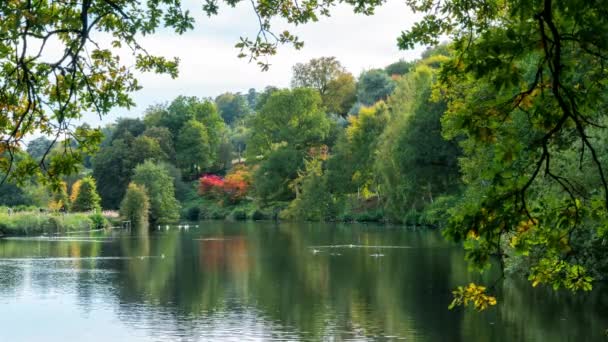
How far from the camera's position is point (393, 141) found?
48.8m

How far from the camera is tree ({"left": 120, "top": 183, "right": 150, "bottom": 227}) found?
58156 mm

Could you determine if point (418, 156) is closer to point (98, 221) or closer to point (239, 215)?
point (98, 221)

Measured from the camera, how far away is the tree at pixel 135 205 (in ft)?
191

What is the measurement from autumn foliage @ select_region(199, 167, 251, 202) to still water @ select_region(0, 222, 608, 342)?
1556 inches

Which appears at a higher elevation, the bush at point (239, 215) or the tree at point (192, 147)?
the tree at point (192, 147)

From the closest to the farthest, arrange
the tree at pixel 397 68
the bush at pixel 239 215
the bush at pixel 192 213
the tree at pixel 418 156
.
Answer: the tree at pixel 418 156 → the bush at pixel 239 215 → the bush at pixel 192 213 → the tree at pixel 397 68

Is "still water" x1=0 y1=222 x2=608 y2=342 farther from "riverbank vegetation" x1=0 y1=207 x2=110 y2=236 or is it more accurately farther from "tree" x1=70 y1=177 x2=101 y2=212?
"tree" x1=70 y1=177 x2=101 y2=212

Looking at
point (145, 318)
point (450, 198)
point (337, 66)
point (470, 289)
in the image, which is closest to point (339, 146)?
point (450, 198)

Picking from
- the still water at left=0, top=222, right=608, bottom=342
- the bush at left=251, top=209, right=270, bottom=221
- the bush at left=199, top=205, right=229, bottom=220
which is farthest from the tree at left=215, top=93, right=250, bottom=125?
the still water at left=0, top=222, right=608, bottom=342

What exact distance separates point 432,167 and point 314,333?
28.5 metres

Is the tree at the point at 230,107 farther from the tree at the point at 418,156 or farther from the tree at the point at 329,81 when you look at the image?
the tree at the point at 418,156

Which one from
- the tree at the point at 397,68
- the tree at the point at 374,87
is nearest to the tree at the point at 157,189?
the tree at the point at 374,87

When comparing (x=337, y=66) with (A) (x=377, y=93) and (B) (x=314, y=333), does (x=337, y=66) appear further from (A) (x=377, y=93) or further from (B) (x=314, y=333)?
(B) (x=314, y=333)

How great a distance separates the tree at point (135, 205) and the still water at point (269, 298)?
22.2 meters
